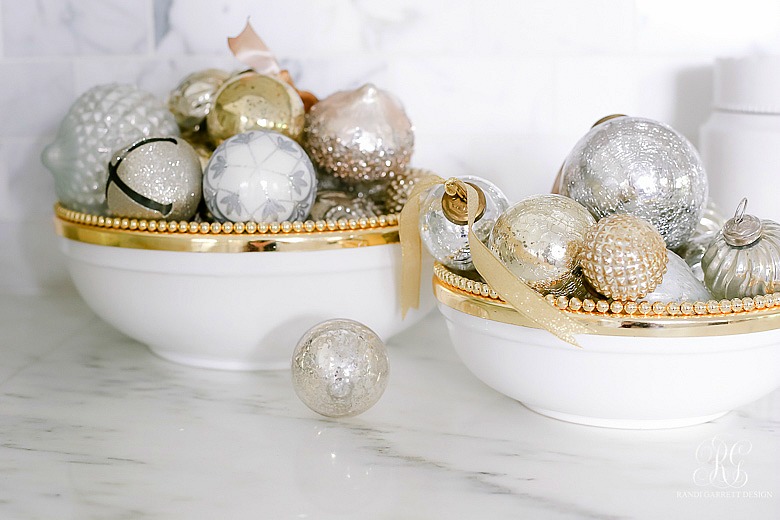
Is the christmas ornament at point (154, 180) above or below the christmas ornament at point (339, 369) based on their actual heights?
above

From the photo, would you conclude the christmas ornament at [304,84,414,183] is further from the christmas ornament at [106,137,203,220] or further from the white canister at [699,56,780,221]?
the white canister at [699,56,780,221]

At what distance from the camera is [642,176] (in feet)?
2.08

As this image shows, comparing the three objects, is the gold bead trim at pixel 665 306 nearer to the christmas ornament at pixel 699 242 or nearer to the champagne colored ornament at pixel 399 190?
the christmas ornament at pixel 699 242

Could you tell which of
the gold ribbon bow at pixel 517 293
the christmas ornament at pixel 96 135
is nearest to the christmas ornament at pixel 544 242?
the gold ribbon bow at pixel 517 293

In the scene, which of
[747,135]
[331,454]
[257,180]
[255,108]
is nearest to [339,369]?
[331,454]

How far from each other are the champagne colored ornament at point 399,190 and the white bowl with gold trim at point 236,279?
0.16 feet

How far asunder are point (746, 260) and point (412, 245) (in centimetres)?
28

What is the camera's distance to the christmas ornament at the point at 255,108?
0.79 m

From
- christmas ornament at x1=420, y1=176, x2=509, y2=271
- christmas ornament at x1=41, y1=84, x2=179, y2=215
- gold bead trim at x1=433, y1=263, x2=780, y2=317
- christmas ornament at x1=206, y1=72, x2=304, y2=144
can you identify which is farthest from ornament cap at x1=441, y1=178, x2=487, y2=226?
christmas ornament at x1=41, y1=84, x2=179, y2=215

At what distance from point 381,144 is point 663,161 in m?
0.26

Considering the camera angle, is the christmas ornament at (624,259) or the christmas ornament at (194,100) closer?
the christmas ornament at (624,259)

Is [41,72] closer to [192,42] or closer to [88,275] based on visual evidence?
[192,42]

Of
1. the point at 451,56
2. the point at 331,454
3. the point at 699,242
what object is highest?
the point at 451,56

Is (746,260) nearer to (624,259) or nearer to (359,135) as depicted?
(624,259)
